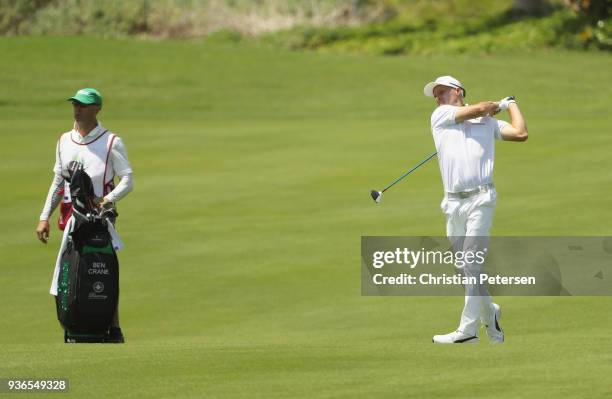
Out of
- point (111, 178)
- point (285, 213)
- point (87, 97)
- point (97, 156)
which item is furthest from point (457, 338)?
point (285, 213)

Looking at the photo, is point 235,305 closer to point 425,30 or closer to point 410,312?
point 410,312

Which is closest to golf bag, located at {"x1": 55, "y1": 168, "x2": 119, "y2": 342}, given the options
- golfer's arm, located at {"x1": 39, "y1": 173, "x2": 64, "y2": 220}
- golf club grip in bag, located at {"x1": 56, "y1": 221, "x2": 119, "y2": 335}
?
golf club grip in bag, located at {"x1": 56, "y1": 221, "x2": 119, "y2": 335}

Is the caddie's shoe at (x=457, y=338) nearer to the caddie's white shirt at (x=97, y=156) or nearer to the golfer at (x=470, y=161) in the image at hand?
the golfer at (x=470, y=161)

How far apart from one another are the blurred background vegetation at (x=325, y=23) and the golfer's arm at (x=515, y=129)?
81.5 ft

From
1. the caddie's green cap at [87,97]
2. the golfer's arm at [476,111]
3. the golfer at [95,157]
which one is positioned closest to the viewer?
the golfer's arm at [476,111]

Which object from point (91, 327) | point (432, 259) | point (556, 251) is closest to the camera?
point (91, 327)

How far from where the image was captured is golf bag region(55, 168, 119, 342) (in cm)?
1014

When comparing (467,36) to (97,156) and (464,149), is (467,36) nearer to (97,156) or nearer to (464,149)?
(97,156)

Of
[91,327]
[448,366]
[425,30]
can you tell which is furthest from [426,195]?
[425,30]

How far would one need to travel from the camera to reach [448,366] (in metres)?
8.45

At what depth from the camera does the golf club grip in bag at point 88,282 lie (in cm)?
1018

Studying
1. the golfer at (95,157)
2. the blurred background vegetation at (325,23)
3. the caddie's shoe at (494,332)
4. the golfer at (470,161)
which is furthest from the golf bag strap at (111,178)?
the blurred background vegetation at (325,23)

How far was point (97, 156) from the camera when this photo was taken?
10.3 metres

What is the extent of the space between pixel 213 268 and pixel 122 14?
77.8 feet
